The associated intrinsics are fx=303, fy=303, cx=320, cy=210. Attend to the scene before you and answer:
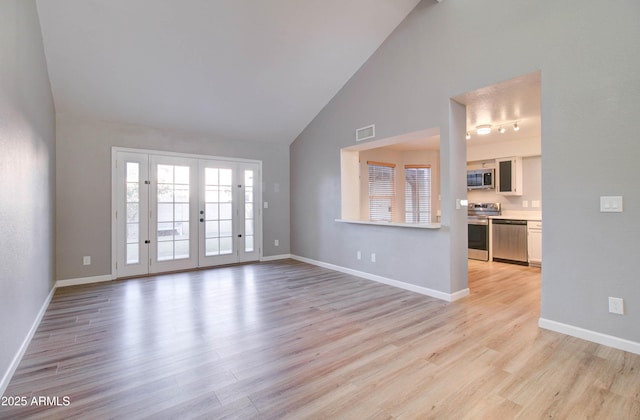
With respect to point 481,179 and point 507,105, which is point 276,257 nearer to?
point 481,179

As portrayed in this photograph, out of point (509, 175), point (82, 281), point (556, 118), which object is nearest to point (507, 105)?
point (556, 118)

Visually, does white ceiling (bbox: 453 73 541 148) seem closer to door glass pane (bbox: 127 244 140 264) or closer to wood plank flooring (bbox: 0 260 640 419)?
wood plank flooring (bbox: 0 260 640 419)

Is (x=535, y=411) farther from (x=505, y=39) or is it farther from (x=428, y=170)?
(x=428, y=170)

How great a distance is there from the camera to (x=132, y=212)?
5047 millimetres

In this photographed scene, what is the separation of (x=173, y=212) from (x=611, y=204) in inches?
228

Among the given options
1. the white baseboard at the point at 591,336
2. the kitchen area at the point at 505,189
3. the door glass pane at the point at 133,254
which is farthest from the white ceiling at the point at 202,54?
the white baseboard at the point at 591,336

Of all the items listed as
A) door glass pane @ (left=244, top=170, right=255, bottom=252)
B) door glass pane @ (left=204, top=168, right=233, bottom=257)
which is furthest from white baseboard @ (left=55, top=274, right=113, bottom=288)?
door glass pane @ (left=244, top=170, right=255, bottom=252)

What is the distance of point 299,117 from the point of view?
19.0ft

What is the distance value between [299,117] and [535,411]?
5262 millimetres

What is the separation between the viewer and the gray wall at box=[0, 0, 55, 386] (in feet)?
6.66

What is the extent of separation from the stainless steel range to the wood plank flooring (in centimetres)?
239

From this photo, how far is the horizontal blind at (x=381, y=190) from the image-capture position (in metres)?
7.08

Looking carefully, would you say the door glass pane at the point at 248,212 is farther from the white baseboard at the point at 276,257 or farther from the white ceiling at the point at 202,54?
the white ceiling at the point at 202,54

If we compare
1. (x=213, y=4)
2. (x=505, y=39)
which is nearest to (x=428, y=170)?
(x=505, y=39)
